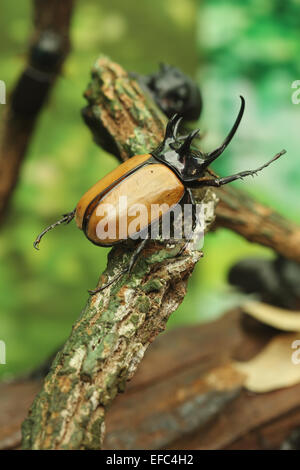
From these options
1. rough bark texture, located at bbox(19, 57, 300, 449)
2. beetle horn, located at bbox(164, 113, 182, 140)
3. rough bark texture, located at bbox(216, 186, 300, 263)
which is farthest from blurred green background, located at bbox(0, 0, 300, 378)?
rough bark texture, located at bbox(19, 57, 300, 449)

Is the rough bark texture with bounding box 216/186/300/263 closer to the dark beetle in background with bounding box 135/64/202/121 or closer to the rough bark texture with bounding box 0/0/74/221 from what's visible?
the dark beetle in background with bounding box 135/64/202/121

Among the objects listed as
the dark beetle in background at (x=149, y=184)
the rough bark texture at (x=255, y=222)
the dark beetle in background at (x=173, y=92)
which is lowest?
the dark beetle in background at (x=149, y=184)

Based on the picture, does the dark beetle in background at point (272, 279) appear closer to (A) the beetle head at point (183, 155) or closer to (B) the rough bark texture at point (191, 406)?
(B) the rough bark texture at point (191, 406)

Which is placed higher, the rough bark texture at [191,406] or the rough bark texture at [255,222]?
the rough bark texture at [255,222]

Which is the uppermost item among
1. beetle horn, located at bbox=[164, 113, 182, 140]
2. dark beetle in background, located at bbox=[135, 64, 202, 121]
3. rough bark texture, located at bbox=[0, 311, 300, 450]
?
dark beetle in background, located at bbox=[135, 64, 202, 121]

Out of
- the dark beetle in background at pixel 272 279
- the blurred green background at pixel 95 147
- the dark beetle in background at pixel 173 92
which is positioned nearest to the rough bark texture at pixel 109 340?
the dark beetle in background at pixel 173 92

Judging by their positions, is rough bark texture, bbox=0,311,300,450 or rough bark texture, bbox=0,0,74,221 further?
rough bark texture, bbox=0,0,74,221

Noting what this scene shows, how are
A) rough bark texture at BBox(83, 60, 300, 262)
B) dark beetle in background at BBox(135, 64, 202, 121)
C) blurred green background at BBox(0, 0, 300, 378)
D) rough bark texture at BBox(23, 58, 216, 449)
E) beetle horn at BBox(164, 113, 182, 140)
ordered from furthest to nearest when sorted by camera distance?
blurred green background at BBox(0, 0, 300, 378) < dark beetle in background at BBox(135, 64, 202, 121) < rough bark texture at BBox(83, 60, 300, 262) < beetle horn at BBox(164, 113, 182, 140) < rough bark texture at BBox(23, 58, 216, 449)
